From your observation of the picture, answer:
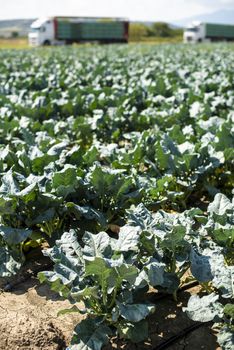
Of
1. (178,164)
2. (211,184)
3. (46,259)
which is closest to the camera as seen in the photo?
(46,259)

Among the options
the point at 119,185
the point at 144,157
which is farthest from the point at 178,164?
the point at 119,185

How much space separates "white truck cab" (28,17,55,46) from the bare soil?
159 feet

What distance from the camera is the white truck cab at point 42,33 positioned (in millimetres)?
48844

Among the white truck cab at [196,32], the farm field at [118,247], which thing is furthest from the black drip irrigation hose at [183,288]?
the white truck cab at [196,32]

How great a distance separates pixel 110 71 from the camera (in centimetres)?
1338

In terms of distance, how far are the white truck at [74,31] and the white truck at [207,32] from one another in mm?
9198

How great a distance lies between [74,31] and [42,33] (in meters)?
3.87

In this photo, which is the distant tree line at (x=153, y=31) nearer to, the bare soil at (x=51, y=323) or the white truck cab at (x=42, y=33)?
the white truck cab at (x=42, y=33)

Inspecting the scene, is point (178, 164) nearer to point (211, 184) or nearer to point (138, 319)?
point (211, 184)

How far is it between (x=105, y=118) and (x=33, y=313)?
4.12 metres

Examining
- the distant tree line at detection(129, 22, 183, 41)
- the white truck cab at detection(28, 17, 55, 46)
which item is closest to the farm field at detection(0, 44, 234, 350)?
the white truck cab at detection(28, 17, 55, 46)

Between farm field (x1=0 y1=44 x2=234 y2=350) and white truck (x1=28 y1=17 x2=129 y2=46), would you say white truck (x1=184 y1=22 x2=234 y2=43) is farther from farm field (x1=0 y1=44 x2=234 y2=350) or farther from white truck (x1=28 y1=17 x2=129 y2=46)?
farm field (x1=0 y1=44 x2=234 y2=350)

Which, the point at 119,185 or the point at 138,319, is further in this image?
the point at 119,185

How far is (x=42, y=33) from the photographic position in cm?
4922
